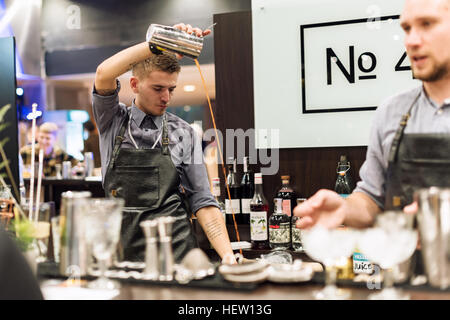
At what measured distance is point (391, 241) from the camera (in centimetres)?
112

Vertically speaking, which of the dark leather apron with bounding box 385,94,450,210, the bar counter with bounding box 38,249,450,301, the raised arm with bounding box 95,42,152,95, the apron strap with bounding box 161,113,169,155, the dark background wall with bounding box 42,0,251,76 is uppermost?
the dark background wall with bounding box 42,0,251,76

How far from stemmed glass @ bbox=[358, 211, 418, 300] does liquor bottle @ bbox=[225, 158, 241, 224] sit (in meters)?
1.97

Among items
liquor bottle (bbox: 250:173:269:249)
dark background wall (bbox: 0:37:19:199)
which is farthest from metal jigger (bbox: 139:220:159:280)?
dark background wall (bbox: 0:37:19:199)

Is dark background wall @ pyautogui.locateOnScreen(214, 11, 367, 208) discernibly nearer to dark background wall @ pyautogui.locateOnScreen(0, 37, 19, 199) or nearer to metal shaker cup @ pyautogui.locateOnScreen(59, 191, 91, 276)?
dark background wall @ pyautogui.locateOnScreen(0, 37, 19, 199)

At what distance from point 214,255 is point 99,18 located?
4.57m

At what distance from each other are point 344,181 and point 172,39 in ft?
5.09

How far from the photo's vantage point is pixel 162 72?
228 cm

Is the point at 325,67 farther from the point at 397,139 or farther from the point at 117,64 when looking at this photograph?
the point at 397,139

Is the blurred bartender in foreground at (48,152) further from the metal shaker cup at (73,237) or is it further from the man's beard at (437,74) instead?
the man's beard at (437,74)

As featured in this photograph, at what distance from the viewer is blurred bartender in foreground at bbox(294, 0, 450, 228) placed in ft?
4.89

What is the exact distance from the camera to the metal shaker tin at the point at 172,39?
182 centimetres

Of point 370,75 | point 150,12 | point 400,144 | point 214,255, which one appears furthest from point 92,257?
point 150,12

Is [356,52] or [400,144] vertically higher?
[356,52]
